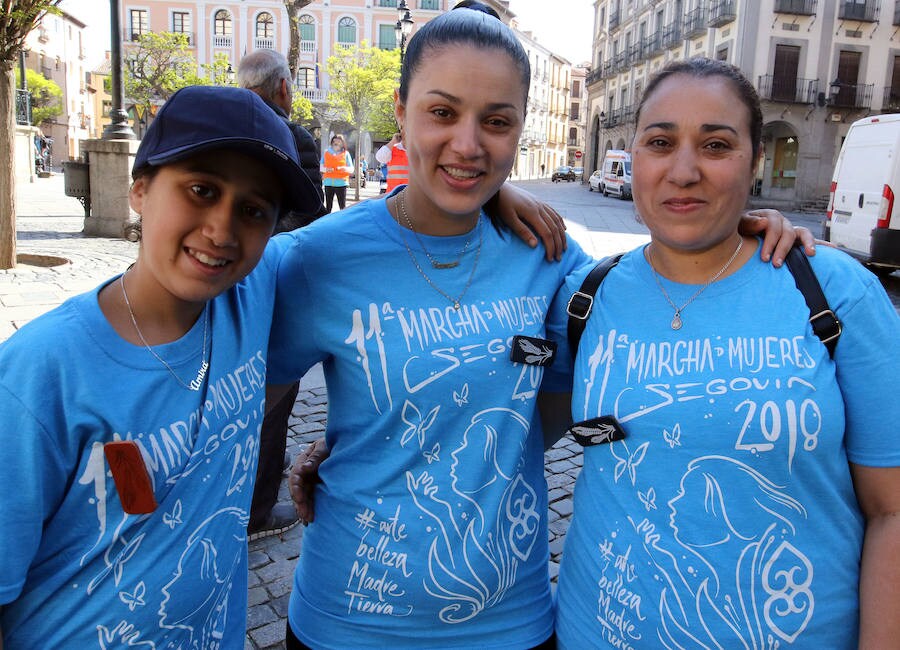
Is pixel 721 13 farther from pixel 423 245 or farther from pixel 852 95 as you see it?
pixel 423 245

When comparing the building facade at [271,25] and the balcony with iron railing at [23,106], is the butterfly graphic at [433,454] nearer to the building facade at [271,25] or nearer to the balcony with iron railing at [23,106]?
the balcony with iron railing at [23,106]

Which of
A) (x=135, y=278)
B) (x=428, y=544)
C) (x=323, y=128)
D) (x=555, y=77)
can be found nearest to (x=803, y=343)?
(x=428, y=544)

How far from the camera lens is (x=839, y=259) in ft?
5.22

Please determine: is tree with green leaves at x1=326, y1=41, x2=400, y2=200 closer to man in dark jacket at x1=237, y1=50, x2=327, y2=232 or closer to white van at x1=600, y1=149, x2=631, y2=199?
white van at x1=600, y1=149, x2=631, y2=199

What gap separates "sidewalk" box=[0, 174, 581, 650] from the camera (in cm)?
304

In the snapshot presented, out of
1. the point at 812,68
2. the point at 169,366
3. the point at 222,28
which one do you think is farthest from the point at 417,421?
the point at 222,28

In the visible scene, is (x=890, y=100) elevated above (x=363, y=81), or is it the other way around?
(x=890, y=100)

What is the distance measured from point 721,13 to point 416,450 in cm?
3605

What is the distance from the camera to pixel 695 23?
115 feet

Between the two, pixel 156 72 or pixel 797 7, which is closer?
pixel 797 7

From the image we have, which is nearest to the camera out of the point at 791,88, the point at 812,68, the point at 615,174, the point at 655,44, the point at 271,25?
the point at 791,88

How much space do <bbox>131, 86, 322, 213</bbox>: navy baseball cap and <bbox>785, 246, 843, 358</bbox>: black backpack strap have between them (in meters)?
1.14

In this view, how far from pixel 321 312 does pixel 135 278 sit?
42cm

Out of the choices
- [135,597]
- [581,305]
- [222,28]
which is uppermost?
[222,28]
